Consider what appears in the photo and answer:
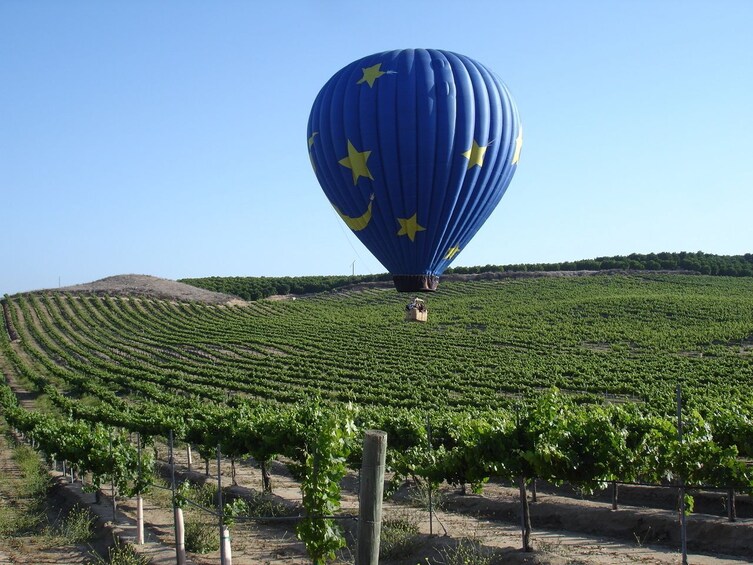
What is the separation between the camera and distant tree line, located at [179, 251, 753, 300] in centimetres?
11312

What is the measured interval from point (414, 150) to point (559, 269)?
102 metres

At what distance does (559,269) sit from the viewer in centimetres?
11962

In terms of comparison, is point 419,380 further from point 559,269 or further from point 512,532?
point 559,269

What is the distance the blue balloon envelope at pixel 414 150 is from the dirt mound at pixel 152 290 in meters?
69.7

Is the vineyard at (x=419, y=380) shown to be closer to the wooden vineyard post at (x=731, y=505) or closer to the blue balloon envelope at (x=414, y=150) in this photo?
the wooden vineyard post at (x=731, y=505)

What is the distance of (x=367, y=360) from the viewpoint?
49312 millimetres

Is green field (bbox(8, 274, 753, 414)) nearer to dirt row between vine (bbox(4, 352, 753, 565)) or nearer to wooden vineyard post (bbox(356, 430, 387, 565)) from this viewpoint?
dirt row between vine (bbox(4, 352, 753, 565))

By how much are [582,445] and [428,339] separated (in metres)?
50.5

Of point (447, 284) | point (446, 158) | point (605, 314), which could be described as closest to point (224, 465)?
point (446, 158)

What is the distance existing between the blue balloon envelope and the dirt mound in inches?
2745

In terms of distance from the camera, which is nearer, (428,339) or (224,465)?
(224,465)

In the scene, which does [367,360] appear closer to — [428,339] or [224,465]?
[428,339]

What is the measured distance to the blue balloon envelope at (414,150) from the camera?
855 inches

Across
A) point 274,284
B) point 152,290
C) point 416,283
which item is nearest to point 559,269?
point 274,284
